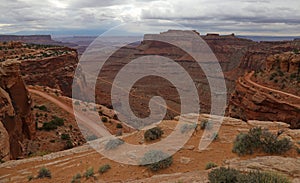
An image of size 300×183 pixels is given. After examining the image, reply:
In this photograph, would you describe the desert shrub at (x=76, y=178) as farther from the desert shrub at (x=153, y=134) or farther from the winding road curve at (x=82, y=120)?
the winding road curve at (x=82, y=120)

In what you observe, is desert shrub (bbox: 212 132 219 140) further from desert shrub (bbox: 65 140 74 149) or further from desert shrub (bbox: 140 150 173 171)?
desert shrub (bbox: 65 140 74 149)

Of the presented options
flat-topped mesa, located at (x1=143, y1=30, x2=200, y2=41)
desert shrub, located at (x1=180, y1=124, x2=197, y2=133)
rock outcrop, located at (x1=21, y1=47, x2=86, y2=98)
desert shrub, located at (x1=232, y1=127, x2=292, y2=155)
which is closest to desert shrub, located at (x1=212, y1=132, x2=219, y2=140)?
desert shrub, located at (x1=180, y1=124, x2=197, y2=133)

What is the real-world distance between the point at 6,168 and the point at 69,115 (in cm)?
1587

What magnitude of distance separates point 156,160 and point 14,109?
12201 millimetres

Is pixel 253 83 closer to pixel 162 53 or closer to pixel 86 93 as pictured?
pixel 86 93

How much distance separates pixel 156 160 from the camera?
9094 mm

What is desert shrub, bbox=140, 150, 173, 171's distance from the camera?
896 centimetres

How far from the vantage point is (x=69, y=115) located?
90.4 ft

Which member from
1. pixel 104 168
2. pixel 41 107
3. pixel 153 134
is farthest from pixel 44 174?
pixel 41 107

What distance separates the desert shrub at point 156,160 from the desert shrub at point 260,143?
2.16 meters

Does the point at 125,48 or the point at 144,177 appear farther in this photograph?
the point at 125,48

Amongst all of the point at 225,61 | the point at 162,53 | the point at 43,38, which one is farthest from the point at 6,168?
the point at 43,38

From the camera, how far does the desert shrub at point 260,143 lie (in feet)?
28.6

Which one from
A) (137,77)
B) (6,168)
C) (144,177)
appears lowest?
(137,77)
